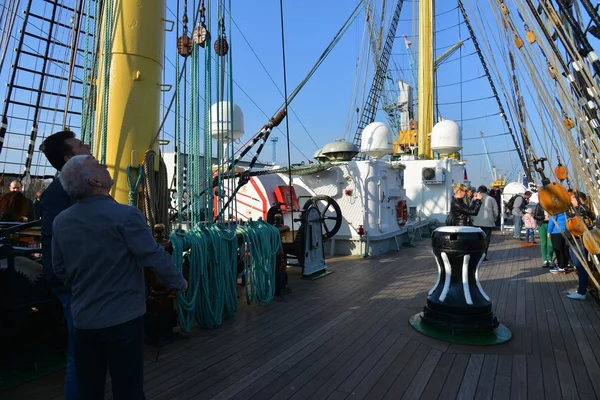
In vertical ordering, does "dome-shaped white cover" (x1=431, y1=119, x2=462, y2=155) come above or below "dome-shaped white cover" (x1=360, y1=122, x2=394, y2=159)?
above

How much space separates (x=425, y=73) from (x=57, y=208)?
47.1 ft

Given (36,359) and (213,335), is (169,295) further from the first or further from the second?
(36,359)

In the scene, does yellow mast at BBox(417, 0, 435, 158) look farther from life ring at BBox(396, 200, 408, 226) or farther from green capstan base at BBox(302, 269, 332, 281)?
green capstan base at BBox(302, 269, 332, 281)

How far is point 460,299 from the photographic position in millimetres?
3379

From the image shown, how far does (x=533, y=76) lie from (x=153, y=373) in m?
3.52

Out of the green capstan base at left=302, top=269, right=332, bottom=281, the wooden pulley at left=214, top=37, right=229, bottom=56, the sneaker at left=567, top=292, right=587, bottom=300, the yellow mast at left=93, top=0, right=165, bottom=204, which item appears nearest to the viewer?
the yellow mast at left=93, top=0, right=165, bottom=204

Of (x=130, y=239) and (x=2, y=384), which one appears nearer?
(x=130, y=239)

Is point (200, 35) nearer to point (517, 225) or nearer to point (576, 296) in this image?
point (576, 296)

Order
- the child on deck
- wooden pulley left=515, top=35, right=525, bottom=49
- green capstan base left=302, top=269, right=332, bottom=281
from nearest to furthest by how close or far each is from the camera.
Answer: wooden pulley left=515, top=35, right=525, bottom=49 < green capstan base left=302, top=269, right=332, bottom=281 < the child on deck

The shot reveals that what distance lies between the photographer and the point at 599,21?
2.71 meters

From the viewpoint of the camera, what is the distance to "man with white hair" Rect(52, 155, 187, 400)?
5.01 ft

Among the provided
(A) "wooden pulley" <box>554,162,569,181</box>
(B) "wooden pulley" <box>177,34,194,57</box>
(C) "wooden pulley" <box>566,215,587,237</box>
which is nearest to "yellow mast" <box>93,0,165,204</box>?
(B) "wooden pulley" <box>177,34,194,57</box>

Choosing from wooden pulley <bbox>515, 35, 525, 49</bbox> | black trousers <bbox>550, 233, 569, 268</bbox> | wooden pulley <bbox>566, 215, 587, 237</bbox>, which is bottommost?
black trousers <bbox>550, 233, 569, 268</bbox>

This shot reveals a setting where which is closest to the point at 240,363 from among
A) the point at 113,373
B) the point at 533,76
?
the point at 113,373
